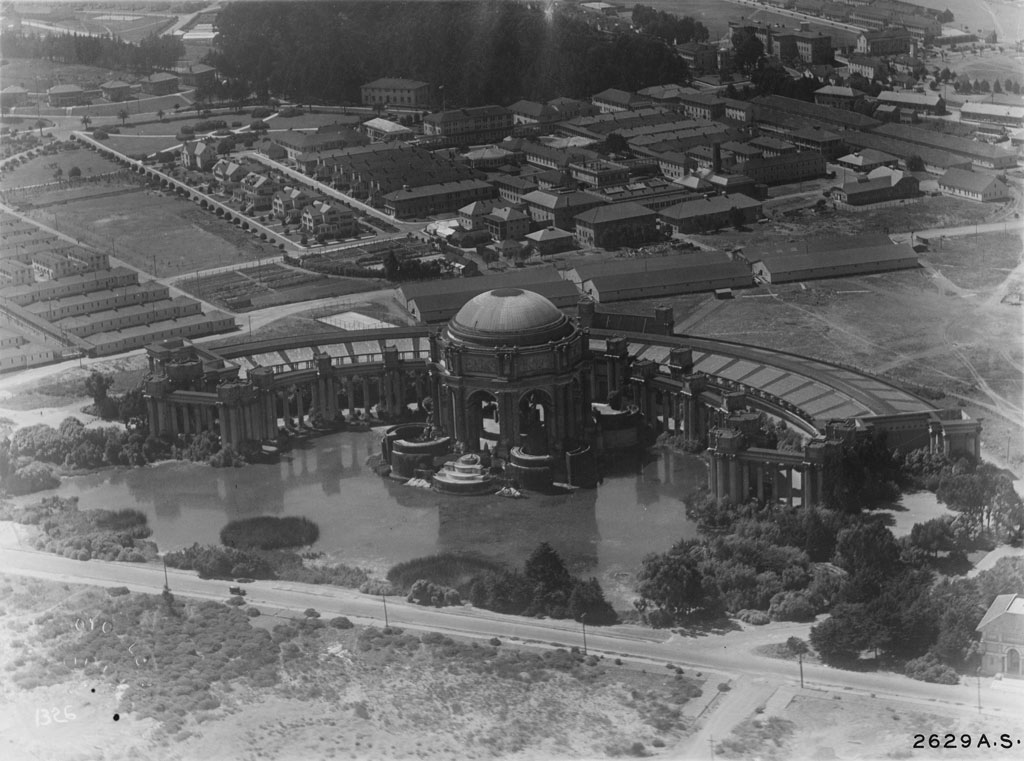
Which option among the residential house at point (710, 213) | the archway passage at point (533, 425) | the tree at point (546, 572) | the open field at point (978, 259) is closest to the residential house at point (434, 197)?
the residential house at point (710, 213)

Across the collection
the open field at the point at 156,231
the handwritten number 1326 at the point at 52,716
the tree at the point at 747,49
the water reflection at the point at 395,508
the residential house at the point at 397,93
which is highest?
the tree at the point at 747,49

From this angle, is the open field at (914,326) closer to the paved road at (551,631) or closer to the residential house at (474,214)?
the residential house at (474,214)

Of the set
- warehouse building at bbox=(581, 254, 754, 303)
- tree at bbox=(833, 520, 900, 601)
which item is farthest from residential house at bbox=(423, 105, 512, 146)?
tree at bbox=(833, 520, 900, 601)

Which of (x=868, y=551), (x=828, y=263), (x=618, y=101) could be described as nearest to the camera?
(x=868, y=551)

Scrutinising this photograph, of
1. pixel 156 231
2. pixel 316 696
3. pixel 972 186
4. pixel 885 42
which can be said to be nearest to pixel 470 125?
pixel 156 231

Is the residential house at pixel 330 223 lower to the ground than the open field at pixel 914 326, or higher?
higher

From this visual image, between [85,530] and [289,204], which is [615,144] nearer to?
[289,204]
